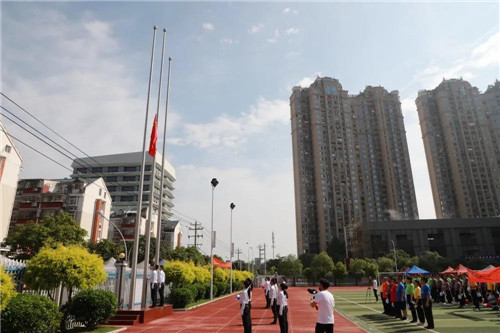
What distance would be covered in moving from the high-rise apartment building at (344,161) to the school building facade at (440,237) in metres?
16.9

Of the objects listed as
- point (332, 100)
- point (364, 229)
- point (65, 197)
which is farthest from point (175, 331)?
point (332, 100)

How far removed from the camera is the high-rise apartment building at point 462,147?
3880 inches

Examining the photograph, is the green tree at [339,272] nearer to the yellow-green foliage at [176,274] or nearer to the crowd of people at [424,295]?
the crowd of people at [424,295]

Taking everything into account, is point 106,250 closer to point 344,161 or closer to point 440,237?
point 440,237

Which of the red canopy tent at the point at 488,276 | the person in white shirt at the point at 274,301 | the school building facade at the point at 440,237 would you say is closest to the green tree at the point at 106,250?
the person in white shirt at the point at 274,301

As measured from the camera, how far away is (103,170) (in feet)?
298

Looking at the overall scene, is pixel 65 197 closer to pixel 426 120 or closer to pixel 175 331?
pixel 175 331

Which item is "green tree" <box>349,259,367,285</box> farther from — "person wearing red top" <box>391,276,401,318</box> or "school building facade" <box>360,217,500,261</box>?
"person wearing red top" <box>391,276,401,318</box>

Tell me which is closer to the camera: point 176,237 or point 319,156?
point 176,237

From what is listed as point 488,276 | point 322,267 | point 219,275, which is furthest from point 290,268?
point 488,276

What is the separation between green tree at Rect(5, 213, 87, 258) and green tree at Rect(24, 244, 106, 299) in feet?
91.9

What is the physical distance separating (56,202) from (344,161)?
8204cm

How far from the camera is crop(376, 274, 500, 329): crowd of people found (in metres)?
12.9

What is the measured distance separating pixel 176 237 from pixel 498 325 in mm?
70007
